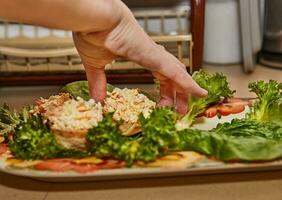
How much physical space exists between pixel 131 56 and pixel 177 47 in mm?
597

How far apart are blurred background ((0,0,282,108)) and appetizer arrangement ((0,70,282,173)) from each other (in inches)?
19.3

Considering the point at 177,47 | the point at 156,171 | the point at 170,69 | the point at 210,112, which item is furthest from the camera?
the point at 177,47

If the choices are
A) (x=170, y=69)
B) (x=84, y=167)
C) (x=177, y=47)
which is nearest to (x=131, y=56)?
(x=170, y=69)

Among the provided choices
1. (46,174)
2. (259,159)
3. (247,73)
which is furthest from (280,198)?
(247,73)

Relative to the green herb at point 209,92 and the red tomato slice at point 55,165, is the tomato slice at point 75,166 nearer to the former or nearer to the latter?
the red tomato slice at point 55,165

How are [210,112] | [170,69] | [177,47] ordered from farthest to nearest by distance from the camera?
[177,47]
[210,112]
[170,69]

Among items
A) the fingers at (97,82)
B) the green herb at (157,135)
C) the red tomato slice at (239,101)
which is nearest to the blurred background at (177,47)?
the red tomato slice at (239,101)

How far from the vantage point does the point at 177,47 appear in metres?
1.28

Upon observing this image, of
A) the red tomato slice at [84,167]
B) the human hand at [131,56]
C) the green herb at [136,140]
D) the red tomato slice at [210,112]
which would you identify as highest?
the human hand at [131,56]

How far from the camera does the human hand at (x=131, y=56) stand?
2.20 feet

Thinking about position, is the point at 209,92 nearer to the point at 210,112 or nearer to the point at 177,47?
the point at 210,112

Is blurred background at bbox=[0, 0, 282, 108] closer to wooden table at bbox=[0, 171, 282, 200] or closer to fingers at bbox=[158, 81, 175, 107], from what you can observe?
fingers at bbox=[158, 81, 175, 107]

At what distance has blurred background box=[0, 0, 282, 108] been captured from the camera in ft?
4.22

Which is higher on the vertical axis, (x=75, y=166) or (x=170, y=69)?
(x=170, y=69)
